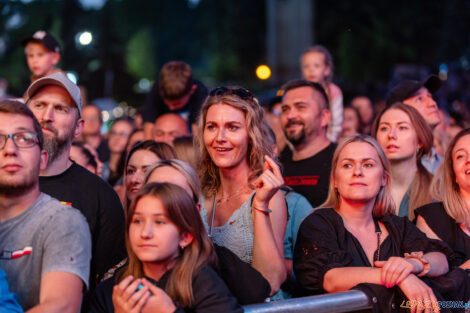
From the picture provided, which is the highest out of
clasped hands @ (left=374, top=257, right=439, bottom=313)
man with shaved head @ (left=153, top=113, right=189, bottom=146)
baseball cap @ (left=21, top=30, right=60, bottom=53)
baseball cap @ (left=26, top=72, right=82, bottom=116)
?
baseball cap @ (left=21, top=30, right=60, bottom=53)

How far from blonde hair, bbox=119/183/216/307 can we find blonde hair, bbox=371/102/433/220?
2.64 metres

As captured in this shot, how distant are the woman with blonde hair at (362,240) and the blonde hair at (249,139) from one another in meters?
0.50

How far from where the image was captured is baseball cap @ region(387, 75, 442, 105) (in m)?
7.17

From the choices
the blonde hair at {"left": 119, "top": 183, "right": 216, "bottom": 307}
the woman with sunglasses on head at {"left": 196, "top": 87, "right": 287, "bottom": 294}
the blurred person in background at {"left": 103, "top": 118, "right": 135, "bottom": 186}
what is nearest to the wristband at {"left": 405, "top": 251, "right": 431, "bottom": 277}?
the woman with sunglasses on head at {"left": 196, "top": 87, "right": 287, "bottom": 294}

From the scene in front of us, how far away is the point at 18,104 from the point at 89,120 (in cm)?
633

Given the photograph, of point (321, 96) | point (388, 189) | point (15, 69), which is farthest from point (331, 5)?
point (388, 189)

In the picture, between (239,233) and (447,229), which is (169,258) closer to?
(239,233)

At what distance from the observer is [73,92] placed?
4453 millimetres

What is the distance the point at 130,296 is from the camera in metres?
3.14

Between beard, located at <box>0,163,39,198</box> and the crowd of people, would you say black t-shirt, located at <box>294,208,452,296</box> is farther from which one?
beard, located at <box>0,163,39,198</box>

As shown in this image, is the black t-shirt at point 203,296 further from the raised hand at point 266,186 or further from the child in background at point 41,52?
the child in background at point 41,52

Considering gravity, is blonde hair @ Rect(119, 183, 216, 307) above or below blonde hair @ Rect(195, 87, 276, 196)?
below

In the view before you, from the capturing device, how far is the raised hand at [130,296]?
123 inches

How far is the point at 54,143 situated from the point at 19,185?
3.72 ft
